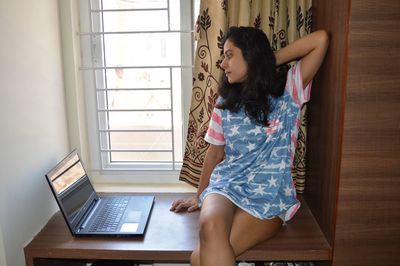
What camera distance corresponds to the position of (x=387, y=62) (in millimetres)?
1188

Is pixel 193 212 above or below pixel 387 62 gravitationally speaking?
below

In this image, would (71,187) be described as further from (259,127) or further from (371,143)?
(371,143)

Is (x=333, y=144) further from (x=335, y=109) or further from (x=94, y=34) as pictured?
(x=94, y=34)

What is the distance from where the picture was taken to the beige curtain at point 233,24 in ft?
5.35

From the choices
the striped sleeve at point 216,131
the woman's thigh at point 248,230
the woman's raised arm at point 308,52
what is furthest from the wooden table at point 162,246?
the woman's raised arm at point 308,52

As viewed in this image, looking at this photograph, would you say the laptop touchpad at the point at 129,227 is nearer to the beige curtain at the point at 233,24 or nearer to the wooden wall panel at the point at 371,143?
the beige curtain at the point at 233,24

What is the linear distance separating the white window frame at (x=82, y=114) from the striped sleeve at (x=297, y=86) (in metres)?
0.61

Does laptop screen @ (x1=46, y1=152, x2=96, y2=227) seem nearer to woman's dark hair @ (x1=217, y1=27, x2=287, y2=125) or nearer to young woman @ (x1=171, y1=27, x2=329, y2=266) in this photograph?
young woman @ (x1=171, y1=27, x2=329, y2=266)

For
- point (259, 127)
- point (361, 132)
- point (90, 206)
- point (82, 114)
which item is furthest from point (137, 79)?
point (361, 132)

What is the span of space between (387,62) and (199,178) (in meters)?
0.92

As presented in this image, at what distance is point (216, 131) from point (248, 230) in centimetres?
40

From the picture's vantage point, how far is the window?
191 centimetres

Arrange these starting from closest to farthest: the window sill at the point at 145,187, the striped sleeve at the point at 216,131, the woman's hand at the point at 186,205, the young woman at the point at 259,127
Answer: the young woman at the point at 259,127, the striped sleeve at the point at 216,131, the woman's hand at the point at 186,205, the window sill at the point at 145,187

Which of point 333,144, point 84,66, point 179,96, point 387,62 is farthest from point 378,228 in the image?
point 84,66
